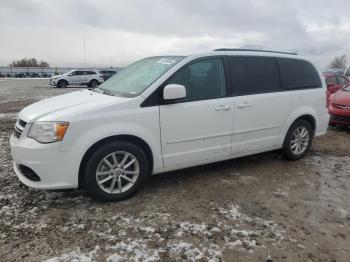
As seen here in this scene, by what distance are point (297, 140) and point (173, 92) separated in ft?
8.87

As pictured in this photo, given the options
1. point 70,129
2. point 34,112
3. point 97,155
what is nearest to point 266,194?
point 97,155

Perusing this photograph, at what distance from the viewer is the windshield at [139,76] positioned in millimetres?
4273

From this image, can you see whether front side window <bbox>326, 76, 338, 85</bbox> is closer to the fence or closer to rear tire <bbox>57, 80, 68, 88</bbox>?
rear tire <bbox>57, 80, 68, 88</bbox>

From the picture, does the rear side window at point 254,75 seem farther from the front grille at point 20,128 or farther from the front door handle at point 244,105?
the front grille at point 20,128

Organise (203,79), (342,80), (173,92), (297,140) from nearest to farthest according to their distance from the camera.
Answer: (173,92) < (203,79) < (297,140) < (342,80)

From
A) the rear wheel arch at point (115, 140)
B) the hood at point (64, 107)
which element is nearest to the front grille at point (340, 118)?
the rear wheel arch at point (115, 140)

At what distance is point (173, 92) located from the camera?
159 inches

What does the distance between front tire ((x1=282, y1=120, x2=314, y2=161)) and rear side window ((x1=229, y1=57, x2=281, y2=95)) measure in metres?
0.78

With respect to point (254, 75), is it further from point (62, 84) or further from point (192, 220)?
point (62, 84)

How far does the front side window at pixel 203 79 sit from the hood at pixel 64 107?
82 centimetres

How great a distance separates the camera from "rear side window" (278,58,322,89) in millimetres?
5430

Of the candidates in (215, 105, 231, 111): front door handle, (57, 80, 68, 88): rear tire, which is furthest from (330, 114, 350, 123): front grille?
(57, 80, 68, 88): rear tire

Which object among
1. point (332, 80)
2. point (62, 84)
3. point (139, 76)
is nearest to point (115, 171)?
point (139, 76)

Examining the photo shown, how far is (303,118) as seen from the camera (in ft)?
18.8
